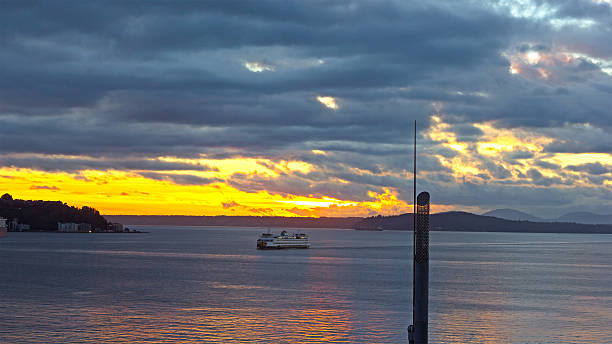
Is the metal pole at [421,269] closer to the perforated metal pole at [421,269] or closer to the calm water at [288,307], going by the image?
the perforated metal pole at [421,269]

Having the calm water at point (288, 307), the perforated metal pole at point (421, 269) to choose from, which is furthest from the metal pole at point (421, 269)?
the calm water at point (288, 307)

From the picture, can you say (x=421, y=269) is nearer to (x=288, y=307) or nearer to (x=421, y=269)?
(x=421, y=269)

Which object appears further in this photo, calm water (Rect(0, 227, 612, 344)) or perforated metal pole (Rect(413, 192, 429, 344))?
calm water (Rect(0, 227, 612, 344))

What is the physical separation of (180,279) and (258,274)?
1667 cm

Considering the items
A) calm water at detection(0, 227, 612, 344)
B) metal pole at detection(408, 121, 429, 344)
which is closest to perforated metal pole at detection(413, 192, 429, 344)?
metal pole at detection(408, 121, 429, 344)

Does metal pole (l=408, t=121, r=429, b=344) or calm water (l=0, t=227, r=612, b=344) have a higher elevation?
metal pole (l=408, t=121, r=429, b=344)

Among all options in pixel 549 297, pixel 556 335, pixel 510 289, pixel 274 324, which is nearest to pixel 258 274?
pixel 510 289

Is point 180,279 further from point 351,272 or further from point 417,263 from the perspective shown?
point 417,263

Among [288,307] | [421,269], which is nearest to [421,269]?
[421,269]

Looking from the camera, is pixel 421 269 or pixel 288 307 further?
pixel 288 307

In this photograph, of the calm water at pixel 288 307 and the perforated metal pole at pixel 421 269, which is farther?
the calm water at pixel 288 307

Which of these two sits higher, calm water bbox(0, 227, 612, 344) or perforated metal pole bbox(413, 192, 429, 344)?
perforated metal pole bbox(413, 192, 429, 344)

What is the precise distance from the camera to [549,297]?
304ft

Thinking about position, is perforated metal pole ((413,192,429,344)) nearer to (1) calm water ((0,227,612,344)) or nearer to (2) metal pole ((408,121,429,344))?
(2) metal pole ((408,121,429,344))
